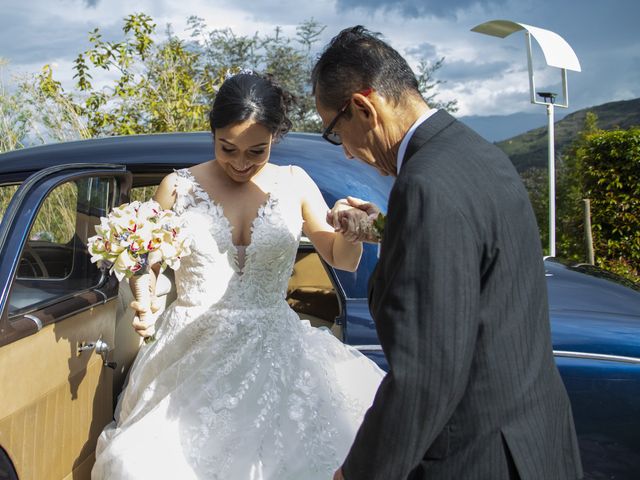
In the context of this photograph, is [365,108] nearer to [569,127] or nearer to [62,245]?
[62,245]

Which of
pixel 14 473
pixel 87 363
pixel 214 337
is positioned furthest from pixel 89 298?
pixel 14 473

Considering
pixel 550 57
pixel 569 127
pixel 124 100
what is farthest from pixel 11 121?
pixel 569 127

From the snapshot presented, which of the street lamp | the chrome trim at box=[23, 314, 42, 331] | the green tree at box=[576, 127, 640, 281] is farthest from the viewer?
the green tree at box=[576, 127, 640, 281]

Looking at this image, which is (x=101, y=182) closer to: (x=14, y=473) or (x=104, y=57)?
(x=14, y=473)

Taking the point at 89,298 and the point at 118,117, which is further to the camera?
the point at 118,117

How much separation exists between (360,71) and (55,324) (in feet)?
4.57

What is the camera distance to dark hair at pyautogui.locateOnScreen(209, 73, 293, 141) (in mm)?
2631

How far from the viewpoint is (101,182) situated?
2.78 metres

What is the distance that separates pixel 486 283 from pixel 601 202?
7.38 metres

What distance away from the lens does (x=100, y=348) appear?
8.17 feet

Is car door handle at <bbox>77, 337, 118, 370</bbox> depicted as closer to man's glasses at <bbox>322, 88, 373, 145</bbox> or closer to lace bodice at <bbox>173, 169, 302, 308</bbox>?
lace bodice at <bbox>173, 169, 302, 308</bbox>

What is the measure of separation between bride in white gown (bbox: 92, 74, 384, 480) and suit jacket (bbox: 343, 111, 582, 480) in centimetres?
102

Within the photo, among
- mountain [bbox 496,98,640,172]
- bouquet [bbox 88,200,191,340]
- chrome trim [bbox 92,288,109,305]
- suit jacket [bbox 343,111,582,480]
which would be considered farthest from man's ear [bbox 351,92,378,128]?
mountain [bbox 496,98,640,172]

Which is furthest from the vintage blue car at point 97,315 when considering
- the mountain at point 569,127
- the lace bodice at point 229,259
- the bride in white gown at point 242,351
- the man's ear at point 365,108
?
the mountain at point 569,127
